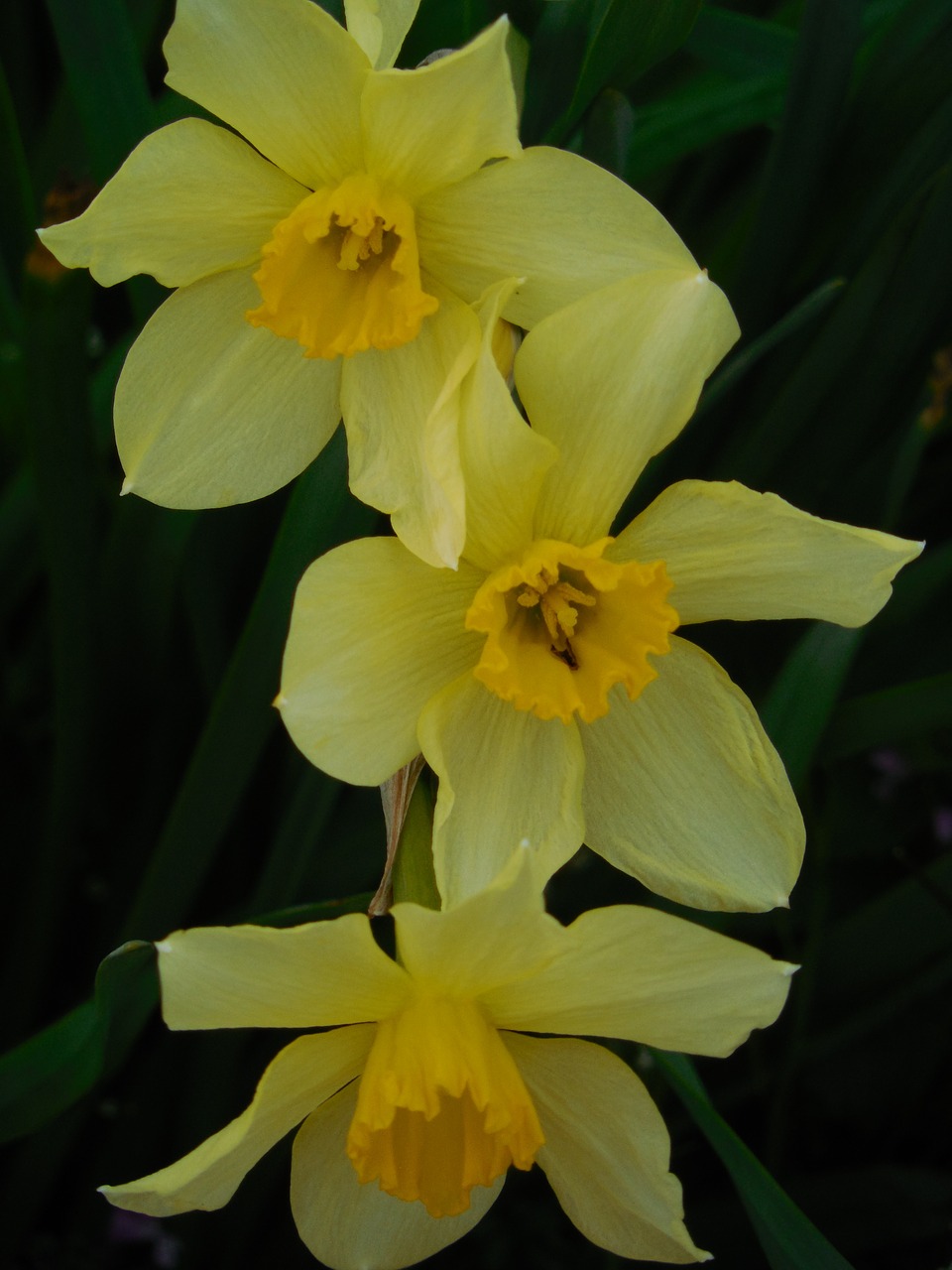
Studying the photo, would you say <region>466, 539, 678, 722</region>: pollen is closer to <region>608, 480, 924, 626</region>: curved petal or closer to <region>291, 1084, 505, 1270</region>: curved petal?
<region>608, 480, 924, 626</region>: curved petal

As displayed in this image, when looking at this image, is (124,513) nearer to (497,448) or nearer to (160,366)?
(160,366)

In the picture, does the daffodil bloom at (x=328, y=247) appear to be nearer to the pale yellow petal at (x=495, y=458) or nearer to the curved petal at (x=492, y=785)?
the pale yellow petal at (x=495, y=458)

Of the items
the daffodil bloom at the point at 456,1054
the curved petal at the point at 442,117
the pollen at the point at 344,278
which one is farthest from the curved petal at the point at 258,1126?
the curved petal at the point at 442,117

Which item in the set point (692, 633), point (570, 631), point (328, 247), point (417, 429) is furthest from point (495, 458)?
point (692, 633)

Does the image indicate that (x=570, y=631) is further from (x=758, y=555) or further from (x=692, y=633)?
(x=692, y=633)

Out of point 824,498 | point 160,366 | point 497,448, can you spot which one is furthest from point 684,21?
point 824,498

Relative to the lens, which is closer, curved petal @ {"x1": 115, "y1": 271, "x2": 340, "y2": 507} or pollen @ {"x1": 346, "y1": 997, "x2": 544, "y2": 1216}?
pollen @ {"x1": 346, "y1": 997, "x2": 544, "y2": 1216}

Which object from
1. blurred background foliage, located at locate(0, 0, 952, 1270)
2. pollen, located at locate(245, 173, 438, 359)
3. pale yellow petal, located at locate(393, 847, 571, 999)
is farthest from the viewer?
blurred background foliage, located at locate(0, 0, 952, 1270)

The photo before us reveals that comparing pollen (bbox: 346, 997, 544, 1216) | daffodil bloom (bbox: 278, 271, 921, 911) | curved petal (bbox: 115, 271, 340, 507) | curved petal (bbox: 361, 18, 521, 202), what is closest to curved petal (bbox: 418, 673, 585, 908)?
daffodil bloom (bbox: 278, 271, 921, 911)
